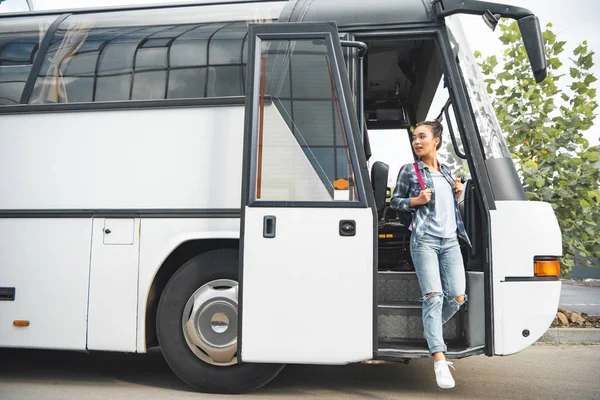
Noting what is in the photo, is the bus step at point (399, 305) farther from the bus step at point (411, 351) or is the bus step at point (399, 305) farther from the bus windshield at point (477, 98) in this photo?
the bus windshield at point (477, 98)

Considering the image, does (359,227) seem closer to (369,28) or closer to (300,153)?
(300,153)

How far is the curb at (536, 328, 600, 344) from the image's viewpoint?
7203 mm

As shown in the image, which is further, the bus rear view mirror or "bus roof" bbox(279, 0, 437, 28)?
"bus roof" bbox(279, 0, 437, 28)

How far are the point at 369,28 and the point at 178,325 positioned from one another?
2673 mm

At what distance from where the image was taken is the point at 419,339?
4367mm

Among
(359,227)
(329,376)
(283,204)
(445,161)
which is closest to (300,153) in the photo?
(283,204)

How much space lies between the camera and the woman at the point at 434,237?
404 centimetres

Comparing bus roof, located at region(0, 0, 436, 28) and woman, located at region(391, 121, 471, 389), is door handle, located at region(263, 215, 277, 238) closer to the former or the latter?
woman, located at region(391, 121, 471, 389)

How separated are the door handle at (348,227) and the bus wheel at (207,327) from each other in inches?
34.4

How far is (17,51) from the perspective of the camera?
194 inches

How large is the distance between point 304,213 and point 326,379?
186 cm

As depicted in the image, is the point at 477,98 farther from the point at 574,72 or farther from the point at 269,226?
the point at 574,72

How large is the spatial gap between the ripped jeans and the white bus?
143 millimetres

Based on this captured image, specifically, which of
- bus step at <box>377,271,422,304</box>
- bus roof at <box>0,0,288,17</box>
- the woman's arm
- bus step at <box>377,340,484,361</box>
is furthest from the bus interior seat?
bus roof at <box>0,0,288,17</box>
